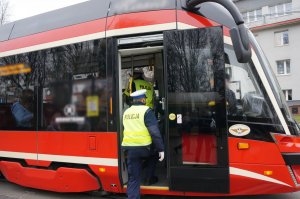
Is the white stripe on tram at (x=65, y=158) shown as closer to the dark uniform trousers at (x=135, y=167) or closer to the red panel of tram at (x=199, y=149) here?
the dark uniform trousers at (x=135, y=167)

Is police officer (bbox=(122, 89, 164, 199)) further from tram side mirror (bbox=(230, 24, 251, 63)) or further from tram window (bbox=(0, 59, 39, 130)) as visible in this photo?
tram window (bbox=(0, 59, 39, 130))

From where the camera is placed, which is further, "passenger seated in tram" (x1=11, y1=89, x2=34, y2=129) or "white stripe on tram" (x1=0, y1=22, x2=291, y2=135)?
"passenger seated in tram" (x1=11, y1=89, x2=34, y2=129)

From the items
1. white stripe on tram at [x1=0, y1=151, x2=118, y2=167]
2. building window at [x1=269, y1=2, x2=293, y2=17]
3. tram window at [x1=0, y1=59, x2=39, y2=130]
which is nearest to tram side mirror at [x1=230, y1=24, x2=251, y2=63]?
white stripe on tram at [x1=0, y1=151, x2=118, y2=167]

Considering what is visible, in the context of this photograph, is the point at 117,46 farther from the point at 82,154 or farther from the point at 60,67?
the point at 82,154

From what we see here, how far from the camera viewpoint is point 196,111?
15.8 ft

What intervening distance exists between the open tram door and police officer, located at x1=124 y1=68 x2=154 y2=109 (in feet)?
3.12

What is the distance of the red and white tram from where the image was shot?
468cm

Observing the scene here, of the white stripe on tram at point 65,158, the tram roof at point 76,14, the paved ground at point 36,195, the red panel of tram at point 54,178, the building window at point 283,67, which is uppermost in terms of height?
the building window at point 283,67

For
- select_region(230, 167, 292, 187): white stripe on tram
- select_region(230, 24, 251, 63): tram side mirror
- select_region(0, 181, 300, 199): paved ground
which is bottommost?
select_region(0, 181, 300, 199): paved ground

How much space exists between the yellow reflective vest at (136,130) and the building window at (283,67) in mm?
28858

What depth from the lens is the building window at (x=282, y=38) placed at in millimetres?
31438

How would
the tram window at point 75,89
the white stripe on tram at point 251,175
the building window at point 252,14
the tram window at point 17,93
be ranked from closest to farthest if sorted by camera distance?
the white stripe on tram at point 251,175 < the tram window at point 75,89 < the tram window at point 17,93 < the building window at point 252,14

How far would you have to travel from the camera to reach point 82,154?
546 centimetres

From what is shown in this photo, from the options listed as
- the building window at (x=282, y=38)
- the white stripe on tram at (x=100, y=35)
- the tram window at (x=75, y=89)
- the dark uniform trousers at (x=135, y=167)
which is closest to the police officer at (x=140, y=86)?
the tram window at (x=75, y=89)
